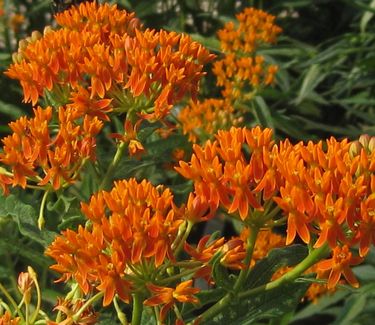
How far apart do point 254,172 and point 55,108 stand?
659 millimetres

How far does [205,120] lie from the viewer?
11.4 feet

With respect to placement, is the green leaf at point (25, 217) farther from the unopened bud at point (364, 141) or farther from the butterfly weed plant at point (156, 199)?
the unopened bud at point (364, 141)

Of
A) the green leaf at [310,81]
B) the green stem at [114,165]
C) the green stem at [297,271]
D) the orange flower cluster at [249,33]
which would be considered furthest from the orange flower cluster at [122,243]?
the green leaf at [310,81]

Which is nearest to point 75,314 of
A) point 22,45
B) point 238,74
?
point 22,45

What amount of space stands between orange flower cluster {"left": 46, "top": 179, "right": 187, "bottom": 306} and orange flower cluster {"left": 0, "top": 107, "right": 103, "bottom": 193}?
0.33 meters

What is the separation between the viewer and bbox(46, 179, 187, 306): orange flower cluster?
174 cm

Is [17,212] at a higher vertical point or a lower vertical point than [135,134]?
lower

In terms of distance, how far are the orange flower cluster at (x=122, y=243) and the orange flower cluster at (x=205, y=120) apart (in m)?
1.64

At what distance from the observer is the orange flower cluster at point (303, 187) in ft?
5.88

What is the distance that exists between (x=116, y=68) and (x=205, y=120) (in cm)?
127

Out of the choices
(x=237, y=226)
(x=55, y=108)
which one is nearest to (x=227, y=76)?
(x=237, y=226)

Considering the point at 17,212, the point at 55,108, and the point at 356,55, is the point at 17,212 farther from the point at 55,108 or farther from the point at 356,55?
the point at 356,55

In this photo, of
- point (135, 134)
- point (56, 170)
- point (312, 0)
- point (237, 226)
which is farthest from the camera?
point (312, 0)

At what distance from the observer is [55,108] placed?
236cm
